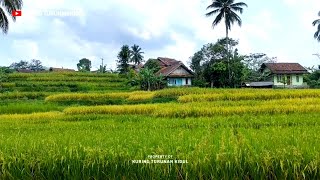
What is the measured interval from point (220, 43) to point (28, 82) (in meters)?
23.6

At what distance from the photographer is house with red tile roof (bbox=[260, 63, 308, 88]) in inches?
1813

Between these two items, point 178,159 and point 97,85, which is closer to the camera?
point 178,159

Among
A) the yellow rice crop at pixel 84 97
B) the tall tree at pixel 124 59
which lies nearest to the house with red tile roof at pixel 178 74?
the tall tree at pixel 124 59

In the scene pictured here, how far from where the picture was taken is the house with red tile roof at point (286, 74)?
151ft

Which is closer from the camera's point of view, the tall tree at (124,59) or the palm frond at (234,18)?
the palm frond at (234,18)

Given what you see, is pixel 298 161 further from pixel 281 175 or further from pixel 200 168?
pixel 200 168

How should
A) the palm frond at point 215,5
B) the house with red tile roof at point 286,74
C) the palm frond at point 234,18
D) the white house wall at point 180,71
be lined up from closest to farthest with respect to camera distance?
the palm frond at point 215,5
the palm frond at point 234,18
the house with red tile roof at point 286,74
the white house wall at point 180,71

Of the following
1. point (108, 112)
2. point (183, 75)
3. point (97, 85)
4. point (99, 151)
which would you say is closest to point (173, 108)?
point (108, 112)

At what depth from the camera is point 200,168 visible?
426cm

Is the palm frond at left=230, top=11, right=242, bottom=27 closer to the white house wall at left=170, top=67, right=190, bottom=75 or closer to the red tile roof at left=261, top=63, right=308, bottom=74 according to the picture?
the red tile roof at left=261, top=63, right=308, bottom=74

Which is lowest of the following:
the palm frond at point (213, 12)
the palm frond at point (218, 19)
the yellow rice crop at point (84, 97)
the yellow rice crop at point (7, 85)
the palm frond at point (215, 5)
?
the yellow rice crop at point (84, 97)

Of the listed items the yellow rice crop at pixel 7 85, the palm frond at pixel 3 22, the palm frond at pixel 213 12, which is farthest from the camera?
the palm frond at pixel 213 12

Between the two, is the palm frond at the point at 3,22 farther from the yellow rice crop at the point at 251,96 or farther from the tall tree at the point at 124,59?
the tall tree at the point at 124,59

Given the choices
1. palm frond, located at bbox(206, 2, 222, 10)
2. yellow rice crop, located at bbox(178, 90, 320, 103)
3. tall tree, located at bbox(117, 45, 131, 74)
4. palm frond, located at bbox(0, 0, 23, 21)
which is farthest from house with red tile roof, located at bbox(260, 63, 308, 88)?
palm frond, located at bbox(0, 0, 23, 21)
